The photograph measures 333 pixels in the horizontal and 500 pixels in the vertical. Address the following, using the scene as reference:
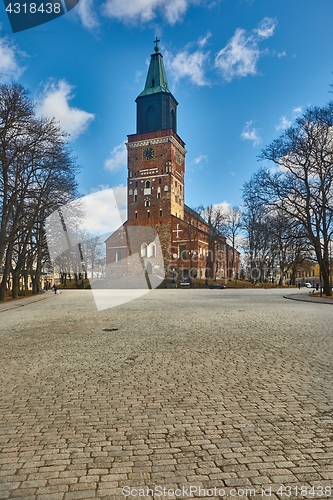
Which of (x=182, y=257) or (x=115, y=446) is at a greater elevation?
(x=182, y=257)

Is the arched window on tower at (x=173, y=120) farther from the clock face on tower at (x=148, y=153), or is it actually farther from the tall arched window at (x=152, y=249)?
the tall arched window at (x=152, y=249)

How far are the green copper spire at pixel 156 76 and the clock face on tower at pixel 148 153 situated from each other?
9.37 metres

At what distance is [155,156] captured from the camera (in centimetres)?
6209

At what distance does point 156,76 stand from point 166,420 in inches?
2613

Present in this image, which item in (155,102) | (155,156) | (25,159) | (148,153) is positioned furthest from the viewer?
(148,153)

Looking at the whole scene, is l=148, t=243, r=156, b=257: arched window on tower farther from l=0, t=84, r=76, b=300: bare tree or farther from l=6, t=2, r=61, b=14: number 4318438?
l=6, t=2, r=61, b=14: number 4318438

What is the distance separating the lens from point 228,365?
6.58 meters

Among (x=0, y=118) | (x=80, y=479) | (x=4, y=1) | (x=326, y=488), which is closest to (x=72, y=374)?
(x=80, y=479)

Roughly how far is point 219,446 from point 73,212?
75.9ft

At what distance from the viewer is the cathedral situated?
59594mm

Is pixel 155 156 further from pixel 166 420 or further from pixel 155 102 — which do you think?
pixel 166 420

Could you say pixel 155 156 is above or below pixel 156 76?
below

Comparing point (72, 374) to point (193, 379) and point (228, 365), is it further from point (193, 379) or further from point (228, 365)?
point (228, 365)

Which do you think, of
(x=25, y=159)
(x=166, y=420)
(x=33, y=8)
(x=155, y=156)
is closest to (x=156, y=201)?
(x=155, y=156)
